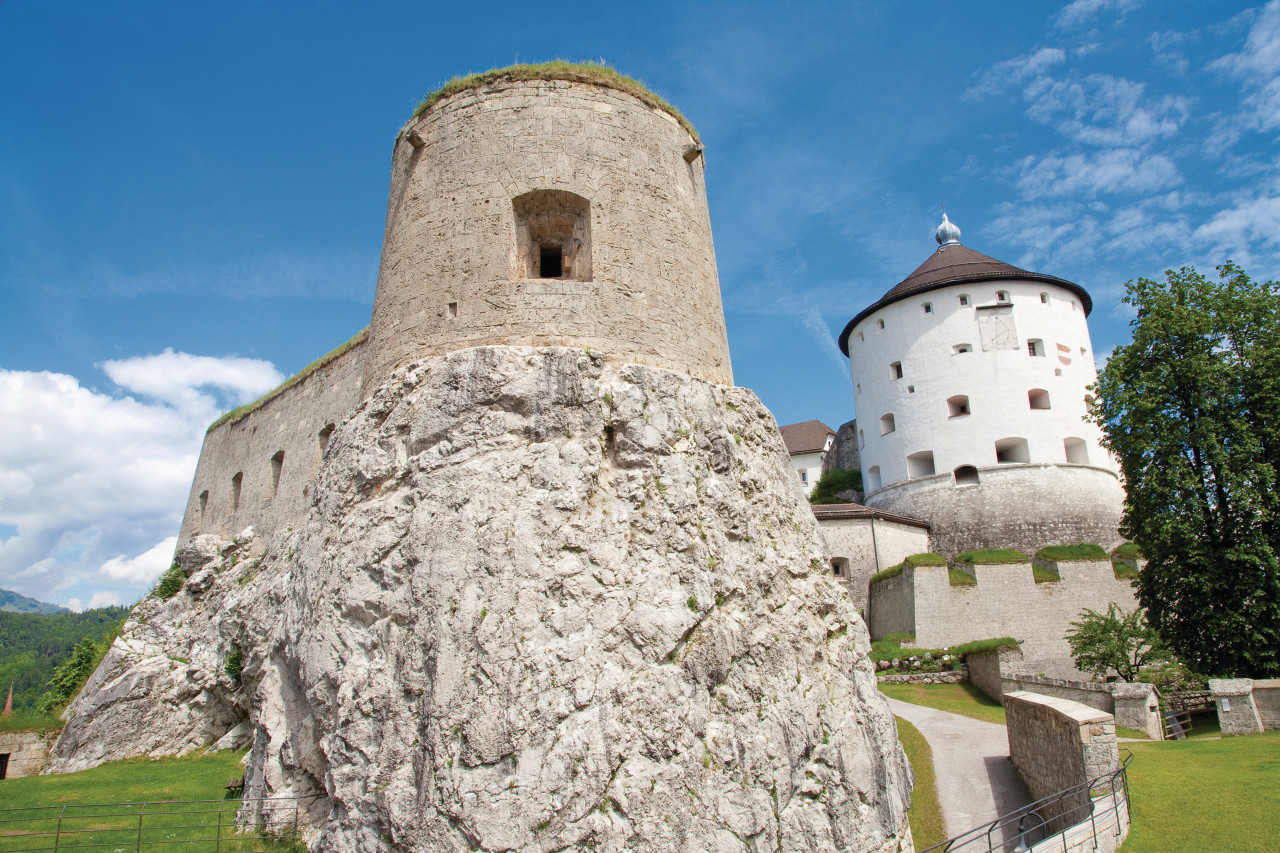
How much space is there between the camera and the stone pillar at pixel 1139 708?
14.8 m

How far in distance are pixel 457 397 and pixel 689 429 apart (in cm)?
315

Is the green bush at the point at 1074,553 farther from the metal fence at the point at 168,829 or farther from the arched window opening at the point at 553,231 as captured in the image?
the metal fence at the point at 168,829

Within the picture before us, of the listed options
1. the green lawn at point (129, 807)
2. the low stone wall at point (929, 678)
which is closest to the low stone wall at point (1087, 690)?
the low stone wall at point (929, 678)

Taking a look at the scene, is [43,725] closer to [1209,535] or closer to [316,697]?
[316,697]

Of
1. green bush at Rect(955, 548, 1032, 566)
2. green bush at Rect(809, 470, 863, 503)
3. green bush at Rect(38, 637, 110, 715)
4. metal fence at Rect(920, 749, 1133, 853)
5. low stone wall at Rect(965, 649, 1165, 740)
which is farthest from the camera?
green bush at Rect(809, 470, 863, 503)

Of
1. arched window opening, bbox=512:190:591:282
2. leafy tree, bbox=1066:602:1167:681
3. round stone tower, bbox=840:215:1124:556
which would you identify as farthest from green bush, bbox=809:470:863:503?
arched window opening, bbox=512:190:591:282

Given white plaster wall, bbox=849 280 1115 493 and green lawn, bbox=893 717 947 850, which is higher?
white plaster wall, bbox=849 280 1115 493

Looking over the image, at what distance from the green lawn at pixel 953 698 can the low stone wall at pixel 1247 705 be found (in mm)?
5035

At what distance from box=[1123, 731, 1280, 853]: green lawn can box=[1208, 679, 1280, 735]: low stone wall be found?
1.03m

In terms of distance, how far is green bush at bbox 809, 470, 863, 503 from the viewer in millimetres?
35719

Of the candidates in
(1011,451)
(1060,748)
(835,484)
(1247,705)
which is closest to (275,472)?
(1060,748)

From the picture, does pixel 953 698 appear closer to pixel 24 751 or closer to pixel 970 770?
pixel 970 770

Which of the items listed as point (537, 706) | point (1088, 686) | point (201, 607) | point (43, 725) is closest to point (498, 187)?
point (537, 706)

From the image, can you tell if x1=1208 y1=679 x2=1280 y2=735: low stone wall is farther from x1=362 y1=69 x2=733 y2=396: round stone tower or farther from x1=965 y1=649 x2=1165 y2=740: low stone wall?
x1=362 y1=69 x2=733 y2=396: round stone tower
